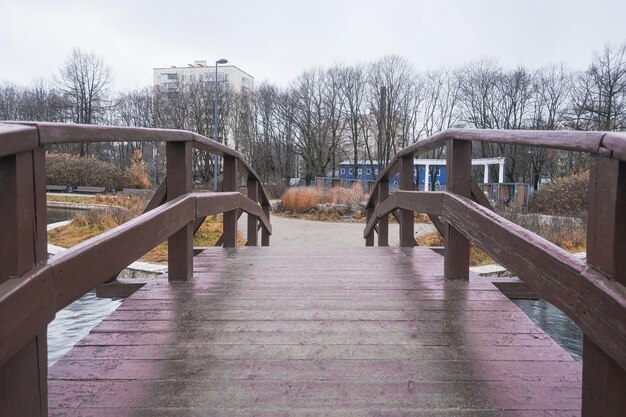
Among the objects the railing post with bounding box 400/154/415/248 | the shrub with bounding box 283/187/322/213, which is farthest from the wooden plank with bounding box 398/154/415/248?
the shrub with bounding box 283/187/322/213

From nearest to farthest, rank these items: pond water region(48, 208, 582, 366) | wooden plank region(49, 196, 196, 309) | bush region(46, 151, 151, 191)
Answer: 1. wooden plank region(49, 196, 196, 309)
2. pond water region(48, 208, 582, 366)
3. bush region(46, 151, 151, 191)

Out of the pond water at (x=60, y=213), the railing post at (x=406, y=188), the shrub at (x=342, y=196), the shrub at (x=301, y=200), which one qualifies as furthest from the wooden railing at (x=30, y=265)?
the shrub at (x=342, y=196)

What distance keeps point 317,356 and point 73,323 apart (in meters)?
3.35

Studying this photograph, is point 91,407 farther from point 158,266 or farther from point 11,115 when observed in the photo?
point 11,115

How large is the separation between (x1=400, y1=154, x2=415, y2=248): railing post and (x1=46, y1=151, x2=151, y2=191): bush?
32090mm

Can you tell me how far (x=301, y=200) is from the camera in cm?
1956

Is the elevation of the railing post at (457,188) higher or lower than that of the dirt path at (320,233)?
higher

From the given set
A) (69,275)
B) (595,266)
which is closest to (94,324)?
(69,275)

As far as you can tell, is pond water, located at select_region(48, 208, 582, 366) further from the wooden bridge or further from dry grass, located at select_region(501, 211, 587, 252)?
dry grass, located at select_region(501, 211, 587, 252)

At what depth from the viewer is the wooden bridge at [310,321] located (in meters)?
1.20

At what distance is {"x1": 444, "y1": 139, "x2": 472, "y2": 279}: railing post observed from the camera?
3.02 meters

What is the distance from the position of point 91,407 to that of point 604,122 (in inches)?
Answer: 1378

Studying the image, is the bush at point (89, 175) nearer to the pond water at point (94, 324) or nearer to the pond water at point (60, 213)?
the pond water at point (60, 213)

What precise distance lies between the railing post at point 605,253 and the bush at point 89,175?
115 ft
